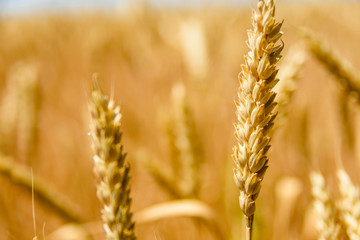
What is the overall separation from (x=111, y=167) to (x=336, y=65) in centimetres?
40

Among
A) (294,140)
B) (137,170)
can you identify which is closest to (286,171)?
(294,140)

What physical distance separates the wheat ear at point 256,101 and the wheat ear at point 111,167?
0.11m

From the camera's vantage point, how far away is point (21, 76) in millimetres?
1060

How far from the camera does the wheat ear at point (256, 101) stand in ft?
0.89

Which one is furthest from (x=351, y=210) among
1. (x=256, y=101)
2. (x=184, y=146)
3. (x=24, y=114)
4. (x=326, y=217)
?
(x=24, y=114)

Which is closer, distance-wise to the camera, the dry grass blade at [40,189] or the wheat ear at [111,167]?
the wheat ear at [111,167]

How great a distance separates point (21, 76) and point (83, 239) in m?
0.64

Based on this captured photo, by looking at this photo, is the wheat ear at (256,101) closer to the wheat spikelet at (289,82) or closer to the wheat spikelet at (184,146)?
the wheat spikelet at (289,82)

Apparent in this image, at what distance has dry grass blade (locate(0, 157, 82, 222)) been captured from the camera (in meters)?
0.53

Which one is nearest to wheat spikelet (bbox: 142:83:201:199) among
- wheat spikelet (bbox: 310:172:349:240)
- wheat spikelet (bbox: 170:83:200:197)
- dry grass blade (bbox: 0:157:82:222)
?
wheat spikelet (bbox: 170:83:200:197)

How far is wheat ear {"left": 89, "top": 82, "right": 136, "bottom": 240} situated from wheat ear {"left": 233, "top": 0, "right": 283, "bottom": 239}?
108 millimetres

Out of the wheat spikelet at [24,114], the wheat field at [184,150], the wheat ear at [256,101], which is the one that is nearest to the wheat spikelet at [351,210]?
the wheat field at [184,150]

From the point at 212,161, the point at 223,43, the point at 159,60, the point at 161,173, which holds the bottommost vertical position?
the point at 161,173

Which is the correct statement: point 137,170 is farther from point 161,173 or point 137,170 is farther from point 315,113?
point 315,113
